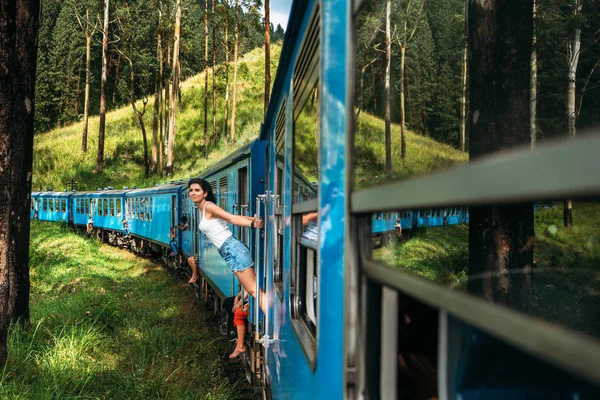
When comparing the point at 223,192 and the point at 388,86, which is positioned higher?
→ the point at 388,86

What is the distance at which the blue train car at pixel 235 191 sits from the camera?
218 inches

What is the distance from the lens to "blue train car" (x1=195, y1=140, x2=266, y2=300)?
5539 mm

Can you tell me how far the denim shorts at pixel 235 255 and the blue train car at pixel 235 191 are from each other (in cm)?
15

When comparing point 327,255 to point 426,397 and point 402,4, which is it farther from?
point 402,4

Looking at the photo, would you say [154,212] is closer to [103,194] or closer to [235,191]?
[103,194]

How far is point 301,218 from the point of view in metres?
2.36

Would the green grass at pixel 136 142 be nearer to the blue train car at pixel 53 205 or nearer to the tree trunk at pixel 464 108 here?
the blue train car at pixel 53 205

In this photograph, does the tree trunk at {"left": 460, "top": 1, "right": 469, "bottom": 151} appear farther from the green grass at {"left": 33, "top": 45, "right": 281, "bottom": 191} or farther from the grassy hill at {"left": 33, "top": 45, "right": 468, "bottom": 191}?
the green grass at {"left": 33, "top": 45, "right": 281, "bottom": 191}

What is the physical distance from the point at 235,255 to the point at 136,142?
36685 millimetres

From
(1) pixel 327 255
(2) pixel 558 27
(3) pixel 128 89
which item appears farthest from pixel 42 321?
(3) pixel 128 89

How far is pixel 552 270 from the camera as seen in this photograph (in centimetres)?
90

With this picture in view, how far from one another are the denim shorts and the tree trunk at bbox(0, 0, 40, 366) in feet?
7.62

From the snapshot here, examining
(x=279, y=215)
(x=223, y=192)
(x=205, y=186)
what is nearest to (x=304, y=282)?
(x=279, y=215)

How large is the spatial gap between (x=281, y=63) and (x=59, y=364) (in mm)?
3571
